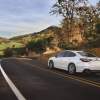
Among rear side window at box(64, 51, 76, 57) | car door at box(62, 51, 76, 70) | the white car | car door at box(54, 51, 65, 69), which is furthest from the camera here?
car door at box(54, 51, 65, 69)

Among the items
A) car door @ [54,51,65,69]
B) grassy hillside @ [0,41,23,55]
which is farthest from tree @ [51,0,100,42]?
grassy hillside @ [0,41,23,55]

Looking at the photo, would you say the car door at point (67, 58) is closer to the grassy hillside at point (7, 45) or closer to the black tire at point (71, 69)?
the black tire at point (71, 69)

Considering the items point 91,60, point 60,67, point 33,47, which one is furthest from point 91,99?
point 33,47

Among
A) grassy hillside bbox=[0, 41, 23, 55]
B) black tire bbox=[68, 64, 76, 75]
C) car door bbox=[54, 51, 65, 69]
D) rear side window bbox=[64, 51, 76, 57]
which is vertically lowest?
black tire bbox=[68, 64, 76, 75]

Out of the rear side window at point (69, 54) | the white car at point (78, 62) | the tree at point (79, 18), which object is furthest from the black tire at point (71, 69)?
the tree at point (79, 18)

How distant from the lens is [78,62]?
20.1m

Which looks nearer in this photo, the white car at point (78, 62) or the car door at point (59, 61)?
the white car at point (78, 62)

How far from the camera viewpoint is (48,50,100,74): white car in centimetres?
1969

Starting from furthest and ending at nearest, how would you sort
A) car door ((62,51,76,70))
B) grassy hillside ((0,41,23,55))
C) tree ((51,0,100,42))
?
grassy hillside ((0,41,23,55)), tree ((51,0,100,42)), car door ((62,51,76,70))

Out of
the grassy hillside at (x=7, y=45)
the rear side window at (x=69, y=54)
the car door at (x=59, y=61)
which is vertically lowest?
the car door at (x=59, y=61)

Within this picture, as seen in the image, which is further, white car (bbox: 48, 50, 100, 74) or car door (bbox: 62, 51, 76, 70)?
car door (bbox: 62, 51, 76, 70)

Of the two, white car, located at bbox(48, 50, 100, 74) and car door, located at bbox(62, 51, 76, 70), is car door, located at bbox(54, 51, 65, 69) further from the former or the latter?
car door, located at bbox(62, 51, 76, 70)

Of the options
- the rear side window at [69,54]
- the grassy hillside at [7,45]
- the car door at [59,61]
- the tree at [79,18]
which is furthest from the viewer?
the grassy hillside at [7,45]

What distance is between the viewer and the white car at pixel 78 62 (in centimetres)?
1969
